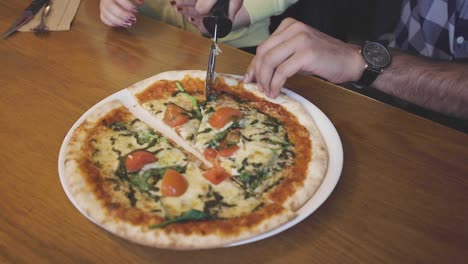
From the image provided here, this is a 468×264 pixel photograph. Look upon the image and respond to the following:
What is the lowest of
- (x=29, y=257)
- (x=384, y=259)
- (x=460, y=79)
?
(x=29, y=257)

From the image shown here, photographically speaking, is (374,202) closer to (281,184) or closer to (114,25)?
(281,184)

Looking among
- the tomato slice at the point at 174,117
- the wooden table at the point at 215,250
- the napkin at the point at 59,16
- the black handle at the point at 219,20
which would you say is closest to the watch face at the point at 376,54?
the wooden table at the point at 215,250

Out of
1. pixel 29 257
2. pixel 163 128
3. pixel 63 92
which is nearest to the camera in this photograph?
pixel 29 257

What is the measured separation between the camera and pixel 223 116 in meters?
1.65

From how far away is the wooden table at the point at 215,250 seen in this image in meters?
1.20

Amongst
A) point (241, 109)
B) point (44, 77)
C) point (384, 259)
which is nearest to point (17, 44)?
point (44, 77)

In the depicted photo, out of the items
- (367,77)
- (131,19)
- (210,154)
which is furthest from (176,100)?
(367,77)

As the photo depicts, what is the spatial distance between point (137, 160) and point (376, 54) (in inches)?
48.5

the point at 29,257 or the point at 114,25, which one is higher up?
the point at 114,25

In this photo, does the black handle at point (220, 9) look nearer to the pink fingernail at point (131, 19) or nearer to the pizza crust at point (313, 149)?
the pizza crust at point (313, 149)

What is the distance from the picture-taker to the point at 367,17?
3398 mm

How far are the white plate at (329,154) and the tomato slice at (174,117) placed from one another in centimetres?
18

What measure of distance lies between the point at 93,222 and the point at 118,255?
13cm

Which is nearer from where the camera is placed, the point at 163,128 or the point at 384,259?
the point at 384,259
